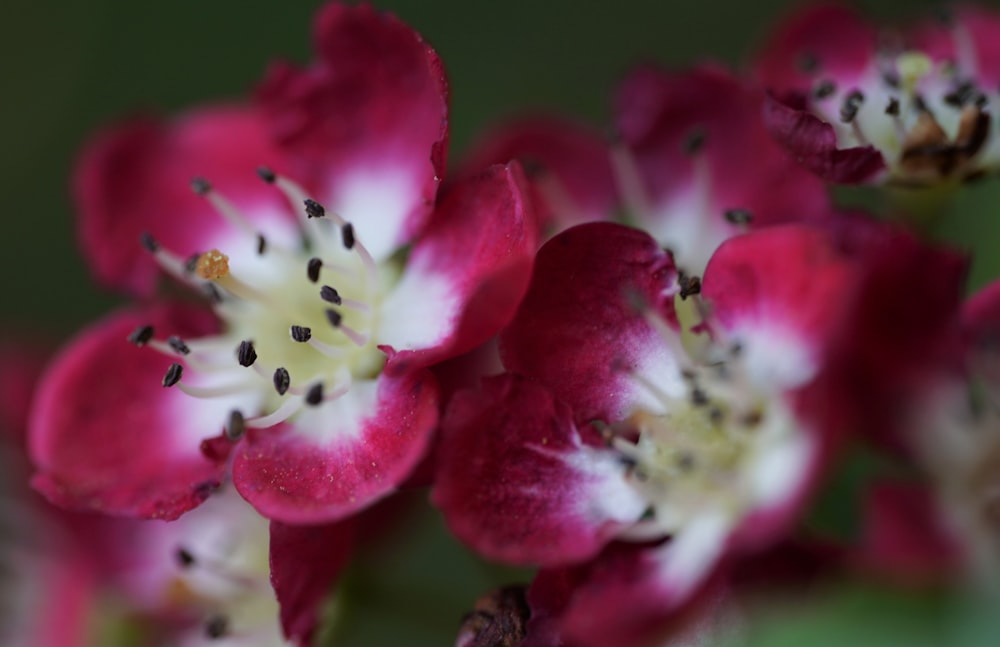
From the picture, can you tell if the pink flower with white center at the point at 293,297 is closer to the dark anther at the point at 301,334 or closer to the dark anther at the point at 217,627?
the dark anther at the point at 301,334

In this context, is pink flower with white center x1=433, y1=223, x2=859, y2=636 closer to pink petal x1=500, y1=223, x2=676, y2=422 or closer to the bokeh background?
pink petal x1=500, y1=223, x2=676, y2=422

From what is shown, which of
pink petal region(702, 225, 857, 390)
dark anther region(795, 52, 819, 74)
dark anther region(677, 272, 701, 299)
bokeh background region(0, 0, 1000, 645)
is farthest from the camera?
bokeh background region(0, 0, 1000, 645)

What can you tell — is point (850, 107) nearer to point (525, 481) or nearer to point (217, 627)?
point (525, 481)

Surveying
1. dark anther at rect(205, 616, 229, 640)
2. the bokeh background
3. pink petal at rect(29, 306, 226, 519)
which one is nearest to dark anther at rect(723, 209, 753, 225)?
pink petal at rect(29, 306, 226, 519)

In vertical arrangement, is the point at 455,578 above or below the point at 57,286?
above

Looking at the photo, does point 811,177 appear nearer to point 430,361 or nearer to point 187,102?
point 430,361

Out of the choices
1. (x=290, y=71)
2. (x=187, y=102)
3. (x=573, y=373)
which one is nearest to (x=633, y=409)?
(x=573, y=373)

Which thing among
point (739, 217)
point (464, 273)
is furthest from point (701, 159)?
point (464, 273)
